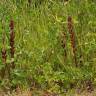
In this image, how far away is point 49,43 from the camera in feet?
14.2

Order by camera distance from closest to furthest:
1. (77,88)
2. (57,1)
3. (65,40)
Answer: (77,88) → (65,40) → (57,1)

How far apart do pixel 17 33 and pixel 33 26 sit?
263 millimetres

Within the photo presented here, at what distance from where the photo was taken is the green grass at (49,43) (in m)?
3.88

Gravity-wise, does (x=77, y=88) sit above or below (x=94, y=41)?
below

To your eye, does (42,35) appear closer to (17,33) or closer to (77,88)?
(17,33)

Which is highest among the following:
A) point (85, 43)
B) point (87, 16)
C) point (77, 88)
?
point (87, 16)

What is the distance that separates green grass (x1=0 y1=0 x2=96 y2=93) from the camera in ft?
12.7

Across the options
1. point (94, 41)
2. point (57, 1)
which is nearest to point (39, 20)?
point (57, 1)

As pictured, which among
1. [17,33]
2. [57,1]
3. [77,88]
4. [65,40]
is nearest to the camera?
[77,88]

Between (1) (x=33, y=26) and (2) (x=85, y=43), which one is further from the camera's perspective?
(1) (x=33, y=26)

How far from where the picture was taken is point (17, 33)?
4.52m

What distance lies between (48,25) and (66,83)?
1.03 meters

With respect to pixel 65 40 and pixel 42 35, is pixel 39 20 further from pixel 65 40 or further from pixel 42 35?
pixel 65 40

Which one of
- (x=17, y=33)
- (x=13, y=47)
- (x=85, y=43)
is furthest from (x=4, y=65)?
(x=85, y=43)
